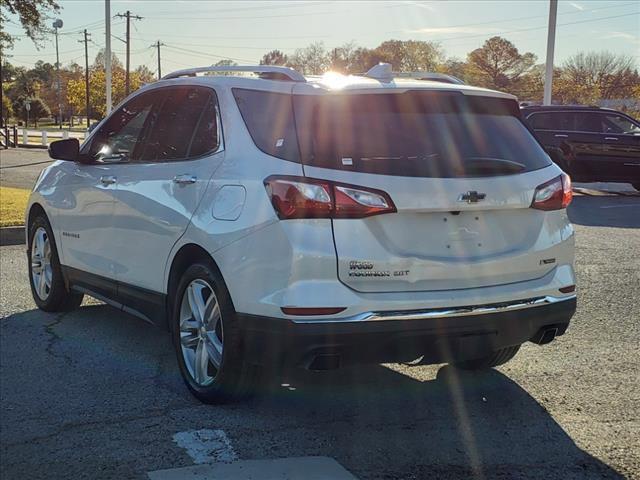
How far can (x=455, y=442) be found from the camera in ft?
11.8

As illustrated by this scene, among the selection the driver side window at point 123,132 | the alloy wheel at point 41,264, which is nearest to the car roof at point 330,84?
the driver side window at point 123,132

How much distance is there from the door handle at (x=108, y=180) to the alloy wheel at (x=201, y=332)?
4.19ft

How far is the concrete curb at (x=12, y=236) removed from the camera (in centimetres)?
925

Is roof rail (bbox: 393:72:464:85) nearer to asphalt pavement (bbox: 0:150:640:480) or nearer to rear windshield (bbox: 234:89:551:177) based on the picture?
rear windshield (bbox: 234:89:551:177)

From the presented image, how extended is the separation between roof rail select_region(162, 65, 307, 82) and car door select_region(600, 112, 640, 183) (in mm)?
12611

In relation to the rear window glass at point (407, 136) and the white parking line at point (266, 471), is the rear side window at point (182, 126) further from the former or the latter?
the white parking line at point (266, 471)

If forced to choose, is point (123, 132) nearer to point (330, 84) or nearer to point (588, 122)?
point (330, 84)

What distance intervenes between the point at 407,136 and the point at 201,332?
5.23 feet

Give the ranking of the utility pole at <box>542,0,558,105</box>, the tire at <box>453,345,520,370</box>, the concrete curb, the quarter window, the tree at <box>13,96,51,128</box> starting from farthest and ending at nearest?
the tree at <box>13,96,51,128</box>, the utility pole at <box>542,0,558,105</box>, the quarter window, the concrete curb, the tire at <box>453,345,520,370</box>

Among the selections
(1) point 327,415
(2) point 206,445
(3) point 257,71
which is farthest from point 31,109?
(2) point 206,445

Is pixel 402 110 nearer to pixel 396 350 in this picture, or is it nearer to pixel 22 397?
pixel 396 350

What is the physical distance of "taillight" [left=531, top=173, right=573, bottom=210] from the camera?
3846 millimetres

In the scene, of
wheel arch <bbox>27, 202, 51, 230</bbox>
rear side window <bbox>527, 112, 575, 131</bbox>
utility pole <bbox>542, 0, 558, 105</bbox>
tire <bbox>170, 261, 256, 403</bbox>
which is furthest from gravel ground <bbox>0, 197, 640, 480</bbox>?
utility pole <bbox>542, 0, 558, 105</bbox>

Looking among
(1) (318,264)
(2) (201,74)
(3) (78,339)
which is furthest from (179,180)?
(3) (78,339)
